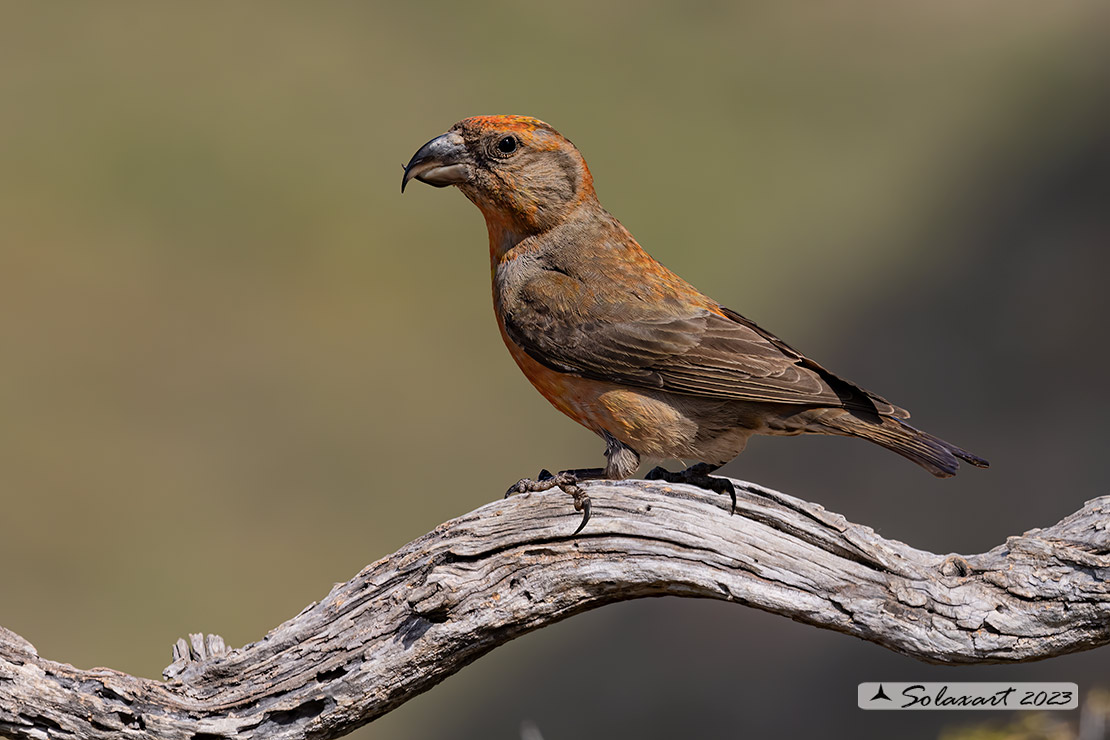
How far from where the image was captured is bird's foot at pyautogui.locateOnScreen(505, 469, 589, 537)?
5.57 m

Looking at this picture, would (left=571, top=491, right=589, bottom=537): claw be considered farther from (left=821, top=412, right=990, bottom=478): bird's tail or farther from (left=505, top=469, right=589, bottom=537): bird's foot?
(left=821, top=412, right=990, bottom=478): bird's tail

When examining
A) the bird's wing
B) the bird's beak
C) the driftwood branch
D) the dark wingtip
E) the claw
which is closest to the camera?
the driftwood branch

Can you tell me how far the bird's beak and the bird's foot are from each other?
5.20 ft

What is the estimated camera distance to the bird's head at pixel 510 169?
626 cm

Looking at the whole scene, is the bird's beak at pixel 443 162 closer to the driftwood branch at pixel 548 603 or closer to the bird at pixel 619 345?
the bird at pixel 619 345

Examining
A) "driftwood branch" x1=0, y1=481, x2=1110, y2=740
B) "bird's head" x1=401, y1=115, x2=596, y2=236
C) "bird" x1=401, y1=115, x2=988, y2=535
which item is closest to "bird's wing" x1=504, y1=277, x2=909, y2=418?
"bird" x1=401, y1=115, x2=988, y2=535

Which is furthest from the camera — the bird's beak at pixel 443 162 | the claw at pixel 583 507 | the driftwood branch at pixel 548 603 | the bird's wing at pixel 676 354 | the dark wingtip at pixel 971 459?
the bird's beak at pixel 443 162

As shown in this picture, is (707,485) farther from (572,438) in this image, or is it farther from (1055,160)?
(1055,160)

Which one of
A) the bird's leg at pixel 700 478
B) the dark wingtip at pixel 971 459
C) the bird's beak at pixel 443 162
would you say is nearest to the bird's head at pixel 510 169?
the bird's beak at pixel 443 162

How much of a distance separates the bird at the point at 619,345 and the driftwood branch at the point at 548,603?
13.4 inches

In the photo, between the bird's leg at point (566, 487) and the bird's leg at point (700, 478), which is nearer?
the bird's leg at point (566, 487)

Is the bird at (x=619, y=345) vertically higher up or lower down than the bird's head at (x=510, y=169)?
lower down

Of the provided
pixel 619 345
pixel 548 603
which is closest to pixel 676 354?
pixel 619 345

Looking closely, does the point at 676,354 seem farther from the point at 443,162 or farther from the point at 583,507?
the point at 443,162
